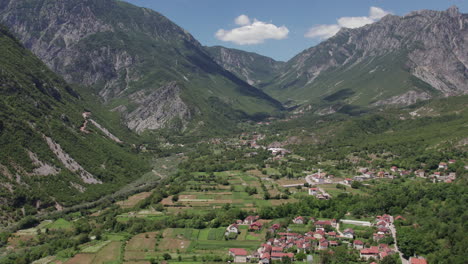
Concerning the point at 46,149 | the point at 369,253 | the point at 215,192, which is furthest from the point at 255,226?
the point at 46,149

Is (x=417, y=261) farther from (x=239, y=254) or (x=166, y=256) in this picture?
(x=166, y=256)

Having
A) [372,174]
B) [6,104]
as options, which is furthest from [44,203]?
[372,174]

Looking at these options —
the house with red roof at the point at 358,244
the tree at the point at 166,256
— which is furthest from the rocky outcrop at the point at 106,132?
the house with red roof at the point at 358,244

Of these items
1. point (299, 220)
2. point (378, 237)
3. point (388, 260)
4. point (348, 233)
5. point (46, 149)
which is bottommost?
point (388, 260)

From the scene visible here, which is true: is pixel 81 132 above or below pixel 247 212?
above

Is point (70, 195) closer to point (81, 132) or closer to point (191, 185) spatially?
point (191, 185)

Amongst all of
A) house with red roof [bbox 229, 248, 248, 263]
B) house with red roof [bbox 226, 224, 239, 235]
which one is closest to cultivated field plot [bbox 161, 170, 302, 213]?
house with red roof [bbox 226, 224, 239, 235]

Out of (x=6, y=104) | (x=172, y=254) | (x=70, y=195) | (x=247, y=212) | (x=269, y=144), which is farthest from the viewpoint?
(x=269, y=144)
